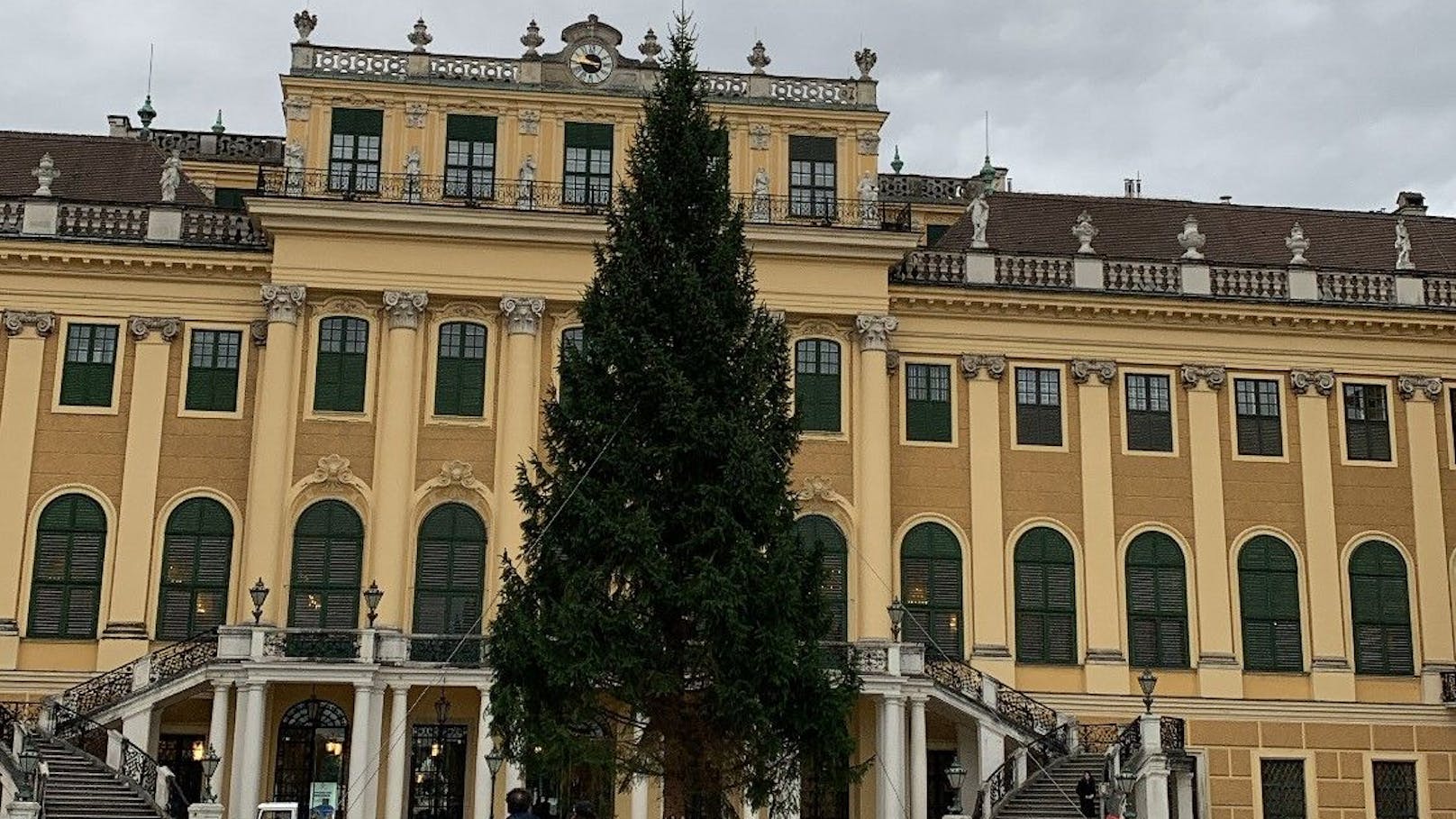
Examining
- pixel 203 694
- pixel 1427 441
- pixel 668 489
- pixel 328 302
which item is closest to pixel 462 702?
pixel 203 694

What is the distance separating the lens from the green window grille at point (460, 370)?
40.7m

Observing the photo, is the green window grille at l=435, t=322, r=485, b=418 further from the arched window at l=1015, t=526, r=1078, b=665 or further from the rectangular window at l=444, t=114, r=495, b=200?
the arched window at l=1015, t=526, r=1078, b=665

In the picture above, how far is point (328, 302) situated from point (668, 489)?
1780 centimetres

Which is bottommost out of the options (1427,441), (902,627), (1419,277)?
(902,627)

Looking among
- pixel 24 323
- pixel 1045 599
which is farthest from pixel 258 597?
pixel 1045 599

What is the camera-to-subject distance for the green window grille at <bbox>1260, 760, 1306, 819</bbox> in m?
41.1

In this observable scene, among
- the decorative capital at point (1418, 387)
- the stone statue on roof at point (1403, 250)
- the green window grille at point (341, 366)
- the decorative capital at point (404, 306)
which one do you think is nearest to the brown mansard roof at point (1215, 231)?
the stone statue on roof at point (1403, 250)

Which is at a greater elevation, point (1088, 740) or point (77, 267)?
point (77, 267)

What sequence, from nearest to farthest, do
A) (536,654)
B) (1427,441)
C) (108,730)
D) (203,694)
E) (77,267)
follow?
(536,654) → (108,730) → (203,694) → (77,267) → (1427,441)

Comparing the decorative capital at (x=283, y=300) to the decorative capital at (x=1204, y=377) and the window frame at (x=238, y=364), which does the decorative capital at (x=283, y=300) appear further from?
the decorative capital at (x=1204, y=377)

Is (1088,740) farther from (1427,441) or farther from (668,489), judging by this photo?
(668,489)

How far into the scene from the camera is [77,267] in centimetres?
4056

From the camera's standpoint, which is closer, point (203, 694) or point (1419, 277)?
point (203, 694)

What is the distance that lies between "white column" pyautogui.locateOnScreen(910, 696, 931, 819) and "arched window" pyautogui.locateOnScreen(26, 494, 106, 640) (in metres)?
17.3
